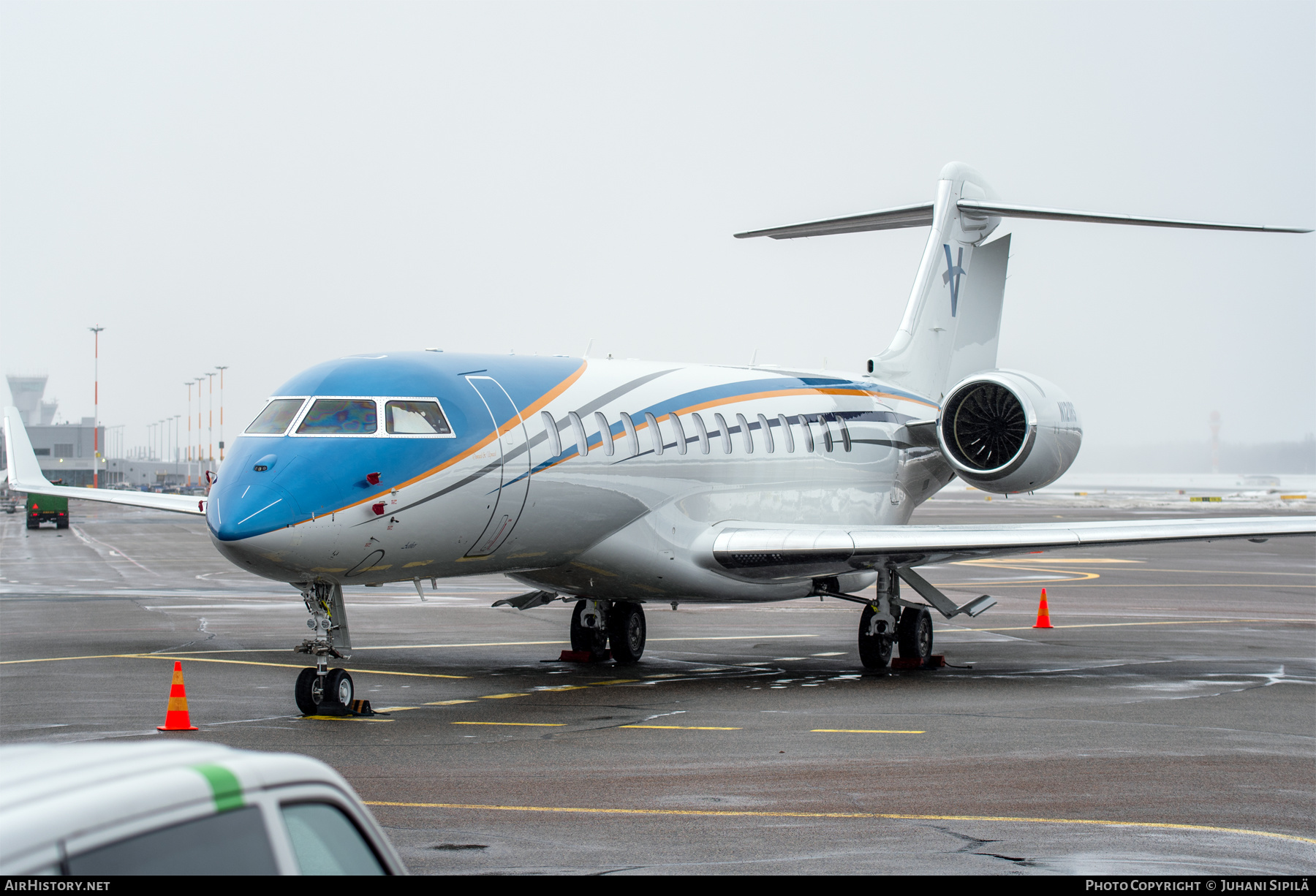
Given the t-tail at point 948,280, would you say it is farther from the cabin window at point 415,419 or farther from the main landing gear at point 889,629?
the cabin window at point 415,419

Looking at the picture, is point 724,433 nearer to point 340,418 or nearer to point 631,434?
point 631,434

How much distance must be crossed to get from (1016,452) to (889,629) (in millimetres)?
2959

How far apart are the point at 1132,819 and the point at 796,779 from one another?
2491 millimetres

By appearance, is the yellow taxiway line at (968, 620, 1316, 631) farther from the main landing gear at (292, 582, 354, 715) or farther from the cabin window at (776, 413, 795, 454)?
the main landing gear at (292, 582, 354, 715)

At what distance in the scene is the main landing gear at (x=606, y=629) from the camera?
17.7m

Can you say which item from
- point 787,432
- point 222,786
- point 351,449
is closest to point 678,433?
point 787,432

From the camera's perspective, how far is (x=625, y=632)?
17.8 meters

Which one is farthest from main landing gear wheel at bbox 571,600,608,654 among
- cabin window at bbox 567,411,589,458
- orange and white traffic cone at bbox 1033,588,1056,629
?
orange and white traffic cone at bbox 1033,588,1056,629

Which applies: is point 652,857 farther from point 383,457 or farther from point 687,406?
point 687,406

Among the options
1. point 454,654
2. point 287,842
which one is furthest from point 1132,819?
point 454,654

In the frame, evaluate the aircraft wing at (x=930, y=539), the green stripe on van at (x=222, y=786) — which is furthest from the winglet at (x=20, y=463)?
the green stripe on van at (x=222, y=786)

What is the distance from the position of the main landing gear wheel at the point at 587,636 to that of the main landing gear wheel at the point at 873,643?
11.2ft

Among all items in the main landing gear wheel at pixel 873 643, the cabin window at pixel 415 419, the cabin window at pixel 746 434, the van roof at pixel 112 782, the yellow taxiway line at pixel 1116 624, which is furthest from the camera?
the yellow taxiway line at pixel 1116 624

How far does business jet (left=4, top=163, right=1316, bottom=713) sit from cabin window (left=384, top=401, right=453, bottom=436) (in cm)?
2
